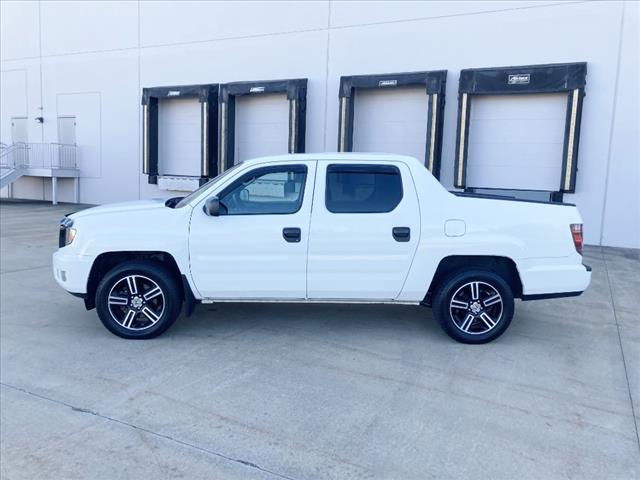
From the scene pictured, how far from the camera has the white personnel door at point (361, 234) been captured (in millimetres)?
5355

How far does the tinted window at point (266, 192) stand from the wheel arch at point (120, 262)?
2.55 ft

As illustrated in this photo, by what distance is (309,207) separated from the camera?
541 centimetres

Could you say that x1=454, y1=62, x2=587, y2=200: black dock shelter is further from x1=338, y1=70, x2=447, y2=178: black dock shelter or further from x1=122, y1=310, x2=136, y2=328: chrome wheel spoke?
x1=122, y1=310, x2=136, y2=328: chrome wheel spoke

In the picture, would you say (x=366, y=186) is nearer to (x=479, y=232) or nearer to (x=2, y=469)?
(x=479, y=232)

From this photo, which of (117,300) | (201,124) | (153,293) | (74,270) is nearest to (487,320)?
(153,293)

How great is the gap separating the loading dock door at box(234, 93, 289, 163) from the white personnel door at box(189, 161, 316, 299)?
1093 cm

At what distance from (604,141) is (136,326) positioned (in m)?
11.0

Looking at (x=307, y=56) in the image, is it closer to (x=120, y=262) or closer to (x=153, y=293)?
(x=120, y=262)

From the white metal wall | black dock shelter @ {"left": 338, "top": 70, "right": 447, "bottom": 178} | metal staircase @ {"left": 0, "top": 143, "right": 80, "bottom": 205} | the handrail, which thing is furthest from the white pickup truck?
the handrail

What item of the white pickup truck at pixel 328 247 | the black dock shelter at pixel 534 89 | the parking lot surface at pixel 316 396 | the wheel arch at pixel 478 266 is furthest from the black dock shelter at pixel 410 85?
the white pickup truck at pixel 328 247

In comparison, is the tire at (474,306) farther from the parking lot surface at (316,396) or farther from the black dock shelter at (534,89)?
the black dock shelter at (534,89)

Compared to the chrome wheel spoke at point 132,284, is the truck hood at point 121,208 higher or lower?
higher

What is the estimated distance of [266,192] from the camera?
5.54 m

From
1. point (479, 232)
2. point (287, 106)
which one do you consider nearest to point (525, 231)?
point (479, 232)
